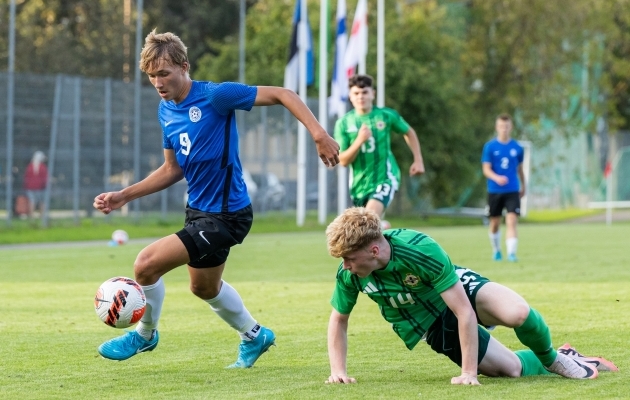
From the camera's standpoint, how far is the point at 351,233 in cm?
545

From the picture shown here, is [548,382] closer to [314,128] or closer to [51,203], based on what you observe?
[314,128]

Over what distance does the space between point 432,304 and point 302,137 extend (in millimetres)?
22111

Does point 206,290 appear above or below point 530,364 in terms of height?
above

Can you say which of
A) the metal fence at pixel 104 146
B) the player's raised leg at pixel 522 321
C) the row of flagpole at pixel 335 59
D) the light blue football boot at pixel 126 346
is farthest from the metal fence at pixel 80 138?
the player's raised leg at pixel 522 321

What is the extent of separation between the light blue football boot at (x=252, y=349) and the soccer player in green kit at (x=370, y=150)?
479 centimetres

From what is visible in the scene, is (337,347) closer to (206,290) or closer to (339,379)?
(339,379)

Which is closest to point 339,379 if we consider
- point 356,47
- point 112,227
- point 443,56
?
point 112,227

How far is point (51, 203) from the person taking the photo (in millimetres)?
23406

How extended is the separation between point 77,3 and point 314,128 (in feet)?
130

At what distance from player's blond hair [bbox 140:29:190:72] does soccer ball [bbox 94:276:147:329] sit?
50.1 inches

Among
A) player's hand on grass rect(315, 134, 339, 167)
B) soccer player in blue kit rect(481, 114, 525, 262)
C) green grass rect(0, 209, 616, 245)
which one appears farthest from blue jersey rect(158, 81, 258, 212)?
green grass rect(0, 209, 616, 245)

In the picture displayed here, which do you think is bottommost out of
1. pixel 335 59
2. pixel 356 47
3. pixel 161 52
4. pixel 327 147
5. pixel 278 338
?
pixel 278 338

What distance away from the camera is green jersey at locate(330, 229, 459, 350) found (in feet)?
18.6

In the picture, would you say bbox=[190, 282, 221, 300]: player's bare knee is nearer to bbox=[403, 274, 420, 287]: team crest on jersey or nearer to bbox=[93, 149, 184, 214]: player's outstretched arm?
bbox=[93, 149, 184, 214]: player's outstretched arm
